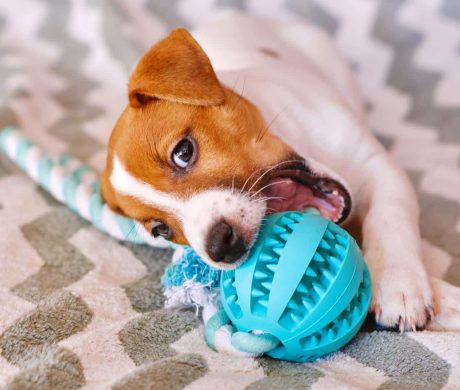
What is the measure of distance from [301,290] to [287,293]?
0.04 m

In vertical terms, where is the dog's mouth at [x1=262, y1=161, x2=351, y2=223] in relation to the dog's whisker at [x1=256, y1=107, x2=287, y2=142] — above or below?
below

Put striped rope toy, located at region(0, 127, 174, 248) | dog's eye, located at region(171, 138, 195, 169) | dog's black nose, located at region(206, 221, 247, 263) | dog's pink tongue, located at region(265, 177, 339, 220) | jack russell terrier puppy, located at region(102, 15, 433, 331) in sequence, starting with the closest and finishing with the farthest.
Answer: dog's black nose, located at region(206, 221, 247, 263) < jack russell terrier puppy, located at region(102, 15, 433, 331) < dog's eye, located at region(171, 138, 195, 169) < dog's pink tongue, located at region(265, 177, 339, 220) < striped rope toy, located at region(0, 127, 174, 248)

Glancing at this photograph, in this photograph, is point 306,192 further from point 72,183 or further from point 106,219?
point 72,183

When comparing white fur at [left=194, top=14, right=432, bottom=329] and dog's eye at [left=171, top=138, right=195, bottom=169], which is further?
dog's eye at [left=171, top=138, right=195, bottom=169]

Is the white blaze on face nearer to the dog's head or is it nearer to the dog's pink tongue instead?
the dog's head

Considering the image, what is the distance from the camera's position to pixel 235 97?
91.4 inches

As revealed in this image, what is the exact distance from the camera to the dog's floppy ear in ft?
6.91

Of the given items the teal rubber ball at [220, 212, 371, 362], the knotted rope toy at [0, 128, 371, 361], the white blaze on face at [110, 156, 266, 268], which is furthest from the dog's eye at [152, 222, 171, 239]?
the teal rubber ball at [220, 212, 371, 362]

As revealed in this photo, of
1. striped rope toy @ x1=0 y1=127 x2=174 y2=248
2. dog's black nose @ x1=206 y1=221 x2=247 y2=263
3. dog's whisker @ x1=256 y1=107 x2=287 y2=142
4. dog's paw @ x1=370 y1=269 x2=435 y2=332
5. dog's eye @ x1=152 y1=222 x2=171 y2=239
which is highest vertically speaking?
dog's whisker @ x1=256 y1=107 x2=287 y2=142

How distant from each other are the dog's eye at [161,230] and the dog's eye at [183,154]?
0.82 feet

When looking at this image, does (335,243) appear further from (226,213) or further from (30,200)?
(30,200)

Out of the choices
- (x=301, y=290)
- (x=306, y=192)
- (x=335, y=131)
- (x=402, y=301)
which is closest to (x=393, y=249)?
(x=402, y=301)

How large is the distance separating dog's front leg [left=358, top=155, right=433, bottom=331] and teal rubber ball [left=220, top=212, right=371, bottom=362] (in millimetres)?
127

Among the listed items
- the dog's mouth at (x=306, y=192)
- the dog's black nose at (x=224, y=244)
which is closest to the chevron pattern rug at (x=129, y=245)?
the dog's black nose at (x=224, y=244)
